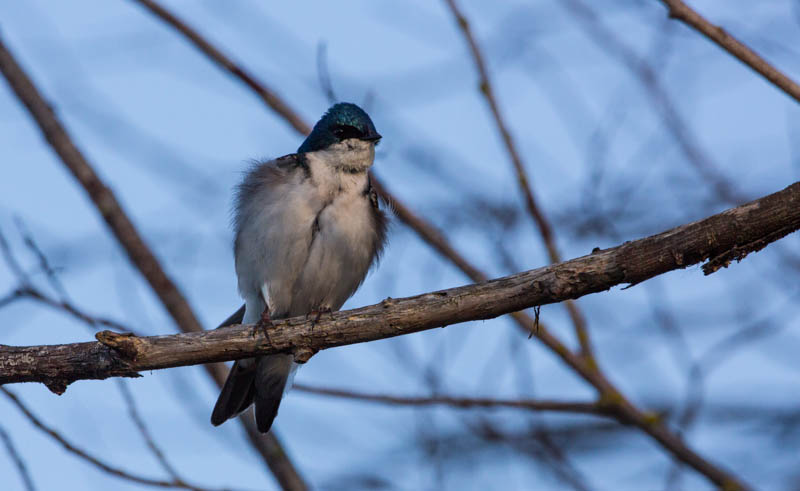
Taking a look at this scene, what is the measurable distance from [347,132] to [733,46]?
8.17 ft

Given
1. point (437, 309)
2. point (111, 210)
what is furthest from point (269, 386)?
point (437, 309)

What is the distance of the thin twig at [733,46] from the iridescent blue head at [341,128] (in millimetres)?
2179

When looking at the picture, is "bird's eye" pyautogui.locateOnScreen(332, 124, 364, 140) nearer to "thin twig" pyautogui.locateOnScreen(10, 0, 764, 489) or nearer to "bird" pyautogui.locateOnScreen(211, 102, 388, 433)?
"bird" pyautogui.locateOnScreen(211, 102, 388, 433)

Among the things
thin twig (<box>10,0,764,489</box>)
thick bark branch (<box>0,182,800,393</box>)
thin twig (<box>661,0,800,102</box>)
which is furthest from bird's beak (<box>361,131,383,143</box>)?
thin twig (<box>661,0,800,102</box>)

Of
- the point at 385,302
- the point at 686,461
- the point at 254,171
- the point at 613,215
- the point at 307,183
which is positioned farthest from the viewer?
the point at 613,215

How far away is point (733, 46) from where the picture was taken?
2.96 m

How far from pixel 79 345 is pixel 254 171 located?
1.94m

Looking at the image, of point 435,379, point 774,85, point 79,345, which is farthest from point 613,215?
point 79,345

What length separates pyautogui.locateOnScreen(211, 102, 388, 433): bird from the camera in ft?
14.9

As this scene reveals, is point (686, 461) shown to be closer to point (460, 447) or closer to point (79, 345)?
point (460, 447)

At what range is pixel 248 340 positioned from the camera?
319 centimetres

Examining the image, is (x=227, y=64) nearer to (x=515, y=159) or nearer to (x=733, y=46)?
(x=515, y=159)

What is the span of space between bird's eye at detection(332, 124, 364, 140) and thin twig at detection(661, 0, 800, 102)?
2.24m

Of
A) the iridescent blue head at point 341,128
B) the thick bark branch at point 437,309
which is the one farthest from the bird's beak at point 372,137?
the thick bark branch at point 437,309
